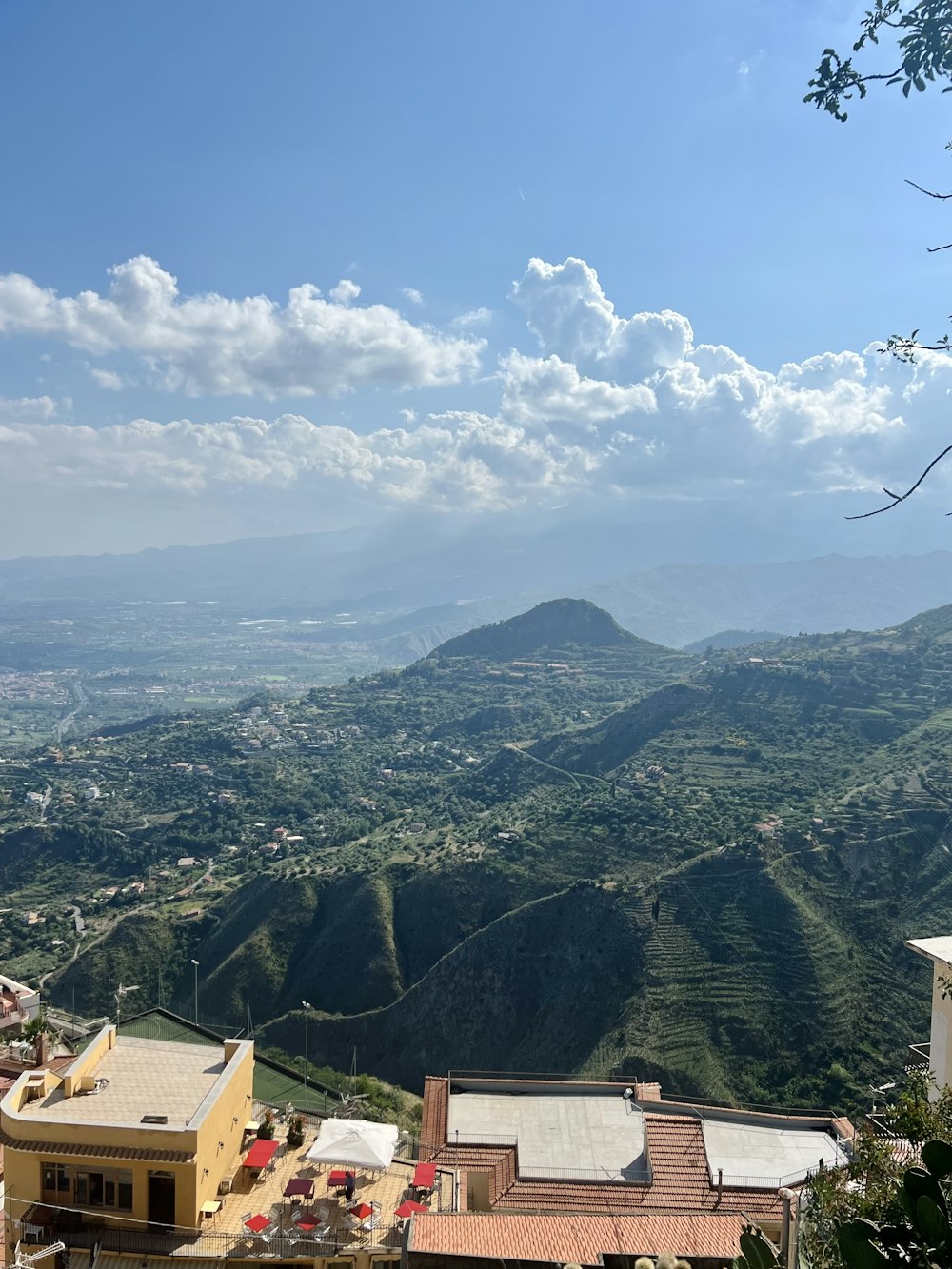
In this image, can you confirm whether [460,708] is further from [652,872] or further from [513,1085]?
[513,1085]

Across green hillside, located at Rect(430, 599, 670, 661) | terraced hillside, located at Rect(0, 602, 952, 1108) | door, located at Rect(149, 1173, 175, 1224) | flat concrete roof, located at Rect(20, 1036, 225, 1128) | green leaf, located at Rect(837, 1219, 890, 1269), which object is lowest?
terraced hillside, located at Rect(0, 602, 952, 1108)

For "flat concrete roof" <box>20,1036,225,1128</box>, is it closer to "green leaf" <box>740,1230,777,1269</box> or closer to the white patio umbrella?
the white patio umbrella

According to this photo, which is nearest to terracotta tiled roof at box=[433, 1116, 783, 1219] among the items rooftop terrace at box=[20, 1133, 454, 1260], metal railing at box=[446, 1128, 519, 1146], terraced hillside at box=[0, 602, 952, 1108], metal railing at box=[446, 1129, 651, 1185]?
metal railing at box=[446, 1129, 651, 1185]

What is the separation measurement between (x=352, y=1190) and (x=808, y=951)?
32.3 metres

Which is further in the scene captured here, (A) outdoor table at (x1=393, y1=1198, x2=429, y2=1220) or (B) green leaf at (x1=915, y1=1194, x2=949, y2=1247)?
(A) outdoor table at (x1=393, y1=1198, x2=429, y2=1220)

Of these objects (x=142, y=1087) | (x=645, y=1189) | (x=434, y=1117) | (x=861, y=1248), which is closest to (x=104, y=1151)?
(x=142, y=1087)

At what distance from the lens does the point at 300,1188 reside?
15148 mm

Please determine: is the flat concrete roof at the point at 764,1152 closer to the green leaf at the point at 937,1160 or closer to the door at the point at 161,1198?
the door at the point at 161,1198

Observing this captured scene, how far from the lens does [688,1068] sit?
1446 inches

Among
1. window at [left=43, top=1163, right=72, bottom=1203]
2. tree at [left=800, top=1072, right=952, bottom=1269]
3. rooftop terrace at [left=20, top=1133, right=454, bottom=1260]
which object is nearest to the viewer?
tree at [left=800, top=1072, right=952, bottom=1269]

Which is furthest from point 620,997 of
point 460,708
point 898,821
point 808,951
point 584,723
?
point 460,708

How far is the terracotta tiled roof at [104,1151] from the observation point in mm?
13625

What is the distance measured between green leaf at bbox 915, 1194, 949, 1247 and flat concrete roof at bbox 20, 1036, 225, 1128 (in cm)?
1276

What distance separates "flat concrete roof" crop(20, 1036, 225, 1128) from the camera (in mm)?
14633
